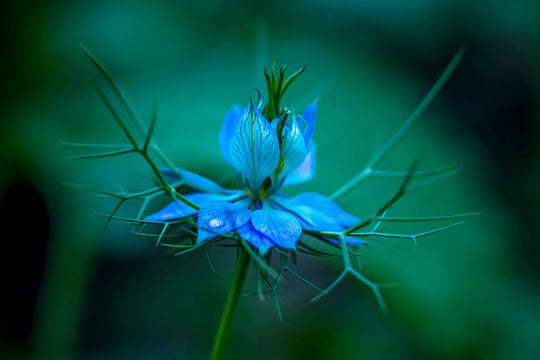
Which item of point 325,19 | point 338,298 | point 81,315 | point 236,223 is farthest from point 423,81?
point 236,223

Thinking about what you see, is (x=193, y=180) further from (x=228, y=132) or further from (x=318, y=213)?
(x=318, y=213)

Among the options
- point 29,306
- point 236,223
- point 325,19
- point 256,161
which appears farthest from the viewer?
point 325,19

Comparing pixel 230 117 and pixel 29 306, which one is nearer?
pixel 230 117

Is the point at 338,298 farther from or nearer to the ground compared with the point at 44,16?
nearer to the ground

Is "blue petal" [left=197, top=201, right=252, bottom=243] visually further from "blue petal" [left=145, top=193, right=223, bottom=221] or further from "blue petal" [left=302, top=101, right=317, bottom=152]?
"blue petal" [left=302, top=101, right=317, bottom=152]

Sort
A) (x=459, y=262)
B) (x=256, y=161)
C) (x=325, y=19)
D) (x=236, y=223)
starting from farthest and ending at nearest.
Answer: (x=325, y=19)
(x=459, y=262)
(x=256, y=161)
(x=236, y=223)

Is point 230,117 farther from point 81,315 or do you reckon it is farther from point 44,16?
point 44,16

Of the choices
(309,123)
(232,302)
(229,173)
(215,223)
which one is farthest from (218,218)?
(229,173)

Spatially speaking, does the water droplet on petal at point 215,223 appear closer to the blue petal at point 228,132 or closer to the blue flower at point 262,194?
the blue flower at point 262,194

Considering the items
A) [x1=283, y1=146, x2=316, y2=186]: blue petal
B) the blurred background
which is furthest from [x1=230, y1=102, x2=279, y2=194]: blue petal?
the blurred background
